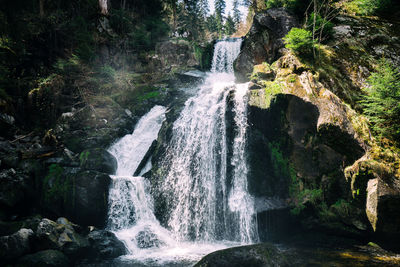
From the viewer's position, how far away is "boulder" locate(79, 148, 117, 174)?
10555 millimetres

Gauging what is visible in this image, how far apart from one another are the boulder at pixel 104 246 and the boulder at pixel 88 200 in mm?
1134

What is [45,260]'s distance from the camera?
620 centimetres

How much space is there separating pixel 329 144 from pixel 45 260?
981 centimetres

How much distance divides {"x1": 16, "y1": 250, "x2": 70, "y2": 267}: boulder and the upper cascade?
18.6 meters

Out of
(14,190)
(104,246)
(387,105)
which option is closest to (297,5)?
(387,105)

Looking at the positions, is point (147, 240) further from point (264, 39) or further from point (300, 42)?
point (264, 39)

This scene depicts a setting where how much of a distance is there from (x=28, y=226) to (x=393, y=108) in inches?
497

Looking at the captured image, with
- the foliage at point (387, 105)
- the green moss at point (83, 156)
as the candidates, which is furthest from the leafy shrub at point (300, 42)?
the green moss at point (83, 156)

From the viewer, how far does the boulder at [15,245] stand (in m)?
6.28

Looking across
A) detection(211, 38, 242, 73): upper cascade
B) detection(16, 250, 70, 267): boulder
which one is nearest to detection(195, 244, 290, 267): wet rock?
detection(16, 250, 70, 267): boulder

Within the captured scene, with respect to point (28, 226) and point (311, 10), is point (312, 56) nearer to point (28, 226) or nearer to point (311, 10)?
point (311, 10)

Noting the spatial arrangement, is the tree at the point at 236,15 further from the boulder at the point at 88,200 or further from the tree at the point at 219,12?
the boulder at the point at 88,200

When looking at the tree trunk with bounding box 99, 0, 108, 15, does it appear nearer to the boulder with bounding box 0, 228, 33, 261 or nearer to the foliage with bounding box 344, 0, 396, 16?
the boulder with bounding box 0, 228, 33, 261

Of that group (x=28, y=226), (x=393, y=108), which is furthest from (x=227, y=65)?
(x=28, y=226)
